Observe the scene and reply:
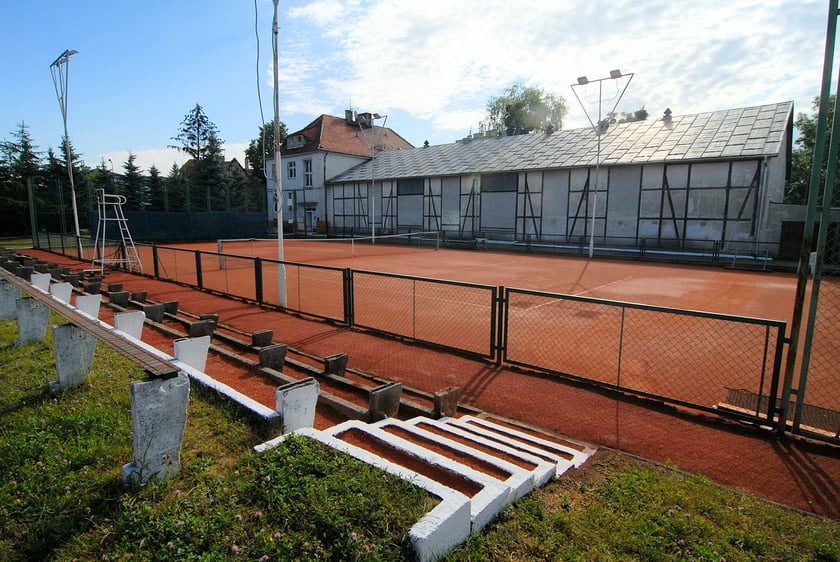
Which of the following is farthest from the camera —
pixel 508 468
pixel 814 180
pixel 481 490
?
pixel 814 180

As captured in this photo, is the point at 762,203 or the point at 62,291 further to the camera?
the point at 762,203

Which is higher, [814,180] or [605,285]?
[814,180]

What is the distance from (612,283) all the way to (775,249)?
41.9 feet

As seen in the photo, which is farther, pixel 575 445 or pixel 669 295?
pixel 669 295

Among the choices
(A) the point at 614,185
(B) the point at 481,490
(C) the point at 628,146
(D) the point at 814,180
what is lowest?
(B) the point at 481,490

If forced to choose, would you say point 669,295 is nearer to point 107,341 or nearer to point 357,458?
point 357,458

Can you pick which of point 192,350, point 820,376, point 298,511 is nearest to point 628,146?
point 820,376

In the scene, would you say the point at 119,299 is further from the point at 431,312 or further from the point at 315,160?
the point at 315,160

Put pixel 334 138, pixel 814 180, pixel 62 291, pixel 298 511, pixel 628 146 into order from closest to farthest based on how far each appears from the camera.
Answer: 1. pixel 298 511
2. pixel 814 180
3. pixel 62 291
4. pixel 628 146
5. pixel 334 138

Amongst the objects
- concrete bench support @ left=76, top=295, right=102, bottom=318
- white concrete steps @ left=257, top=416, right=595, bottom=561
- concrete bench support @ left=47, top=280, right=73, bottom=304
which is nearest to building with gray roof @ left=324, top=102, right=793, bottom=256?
white concrete steps @ left=257, top=416, right=595, bottom=561

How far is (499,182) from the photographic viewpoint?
104 ft

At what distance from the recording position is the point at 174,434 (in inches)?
119

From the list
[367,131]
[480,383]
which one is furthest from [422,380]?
[367,131]

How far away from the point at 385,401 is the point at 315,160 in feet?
136
